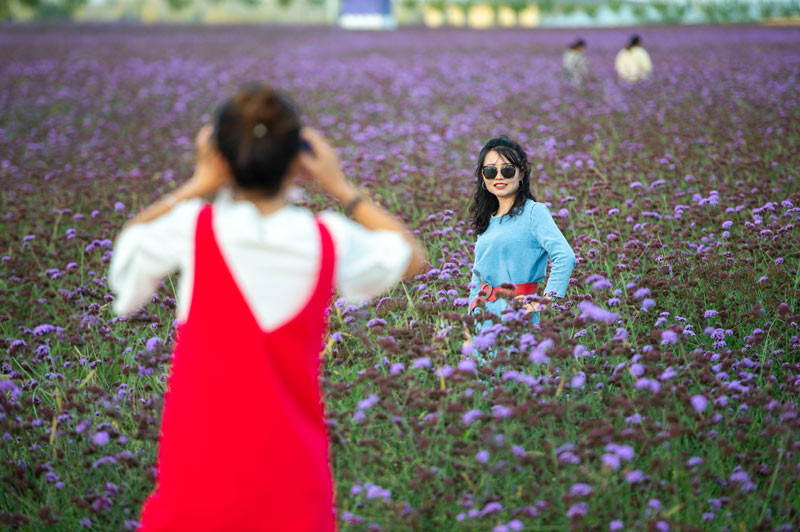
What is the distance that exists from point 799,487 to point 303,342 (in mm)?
2035

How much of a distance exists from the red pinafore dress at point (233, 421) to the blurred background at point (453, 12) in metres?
43.8

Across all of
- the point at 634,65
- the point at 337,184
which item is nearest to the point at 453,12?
the point at 634,65

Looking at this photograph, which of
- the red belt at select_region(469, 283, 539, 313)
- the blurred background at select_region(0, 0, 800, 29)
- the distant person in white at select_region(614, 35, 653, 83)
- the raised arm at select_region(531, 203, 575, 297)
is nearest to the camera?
the raised arm at select_region(531, 203, 575, 297)

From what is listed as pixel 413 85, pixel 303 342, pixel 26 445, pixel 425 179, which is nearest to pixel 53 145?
pixel 425 179

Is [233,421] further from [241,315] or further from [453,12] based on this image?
[453,12]

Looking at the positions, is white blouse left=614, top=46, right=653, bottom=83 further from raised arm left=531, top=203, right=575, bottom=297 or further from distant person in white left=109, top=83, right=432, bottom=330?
distant person in white left=109, top=83, right=432, bottom=330

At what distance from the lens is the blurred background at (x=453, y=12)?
153 ft

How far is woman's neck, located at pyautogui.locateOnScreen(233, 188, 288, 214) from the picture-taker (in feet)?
5.72

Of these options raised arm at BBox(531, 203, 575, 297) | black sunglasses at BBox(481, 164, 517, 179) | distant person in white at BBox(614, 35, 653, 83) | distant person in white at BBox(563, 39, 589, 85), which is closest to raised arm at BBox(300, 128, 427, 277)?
raised arm at BBox(531, 203, 575, 297)

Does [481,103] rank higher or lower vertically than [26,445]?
higher

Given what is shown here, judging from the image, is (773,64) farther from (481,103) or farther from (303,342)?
(303,342)

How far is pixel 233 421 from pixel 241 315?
235 mm

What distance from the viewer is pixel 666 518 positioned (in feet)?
7.63

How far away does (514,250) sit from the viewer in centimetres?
342
